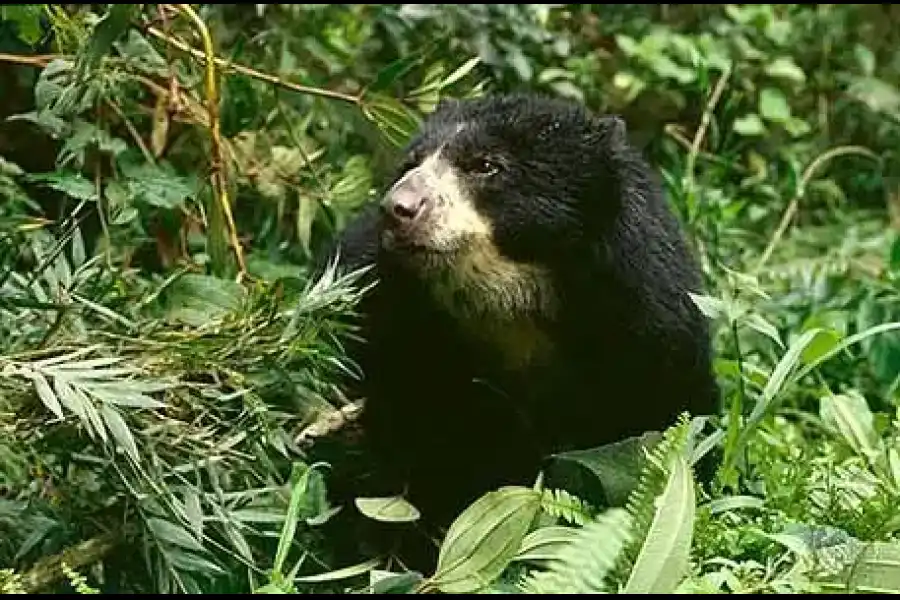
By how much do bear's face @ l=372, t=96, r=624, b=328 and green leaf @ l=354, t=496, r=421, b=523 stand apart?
415 mm

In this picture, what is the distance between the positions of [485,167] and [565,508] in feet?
2.59

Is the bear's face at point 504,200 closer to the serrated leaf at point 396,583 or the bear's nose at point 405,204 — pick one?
the bear's nose at point 405,204

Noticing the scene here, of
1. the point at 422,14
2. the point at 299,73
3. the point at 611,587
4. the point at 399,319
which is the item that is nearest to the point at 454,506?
the point at 399,319

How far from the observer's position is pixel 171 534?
2398 mm

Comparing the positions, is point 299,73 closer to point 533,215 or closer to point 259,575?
point 533,215

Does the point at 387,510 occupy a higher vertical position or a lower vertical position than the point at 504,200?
lower

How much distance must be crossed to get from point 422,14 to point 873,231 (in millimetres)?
1750

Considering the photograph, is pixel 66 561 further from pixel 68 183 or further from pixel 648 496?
pixel 648 496

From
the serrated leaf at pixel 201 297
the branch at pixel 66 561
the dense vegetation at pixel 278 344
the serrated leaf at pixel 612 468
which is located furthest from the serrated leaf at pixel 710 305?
the branch at pixel 66 561

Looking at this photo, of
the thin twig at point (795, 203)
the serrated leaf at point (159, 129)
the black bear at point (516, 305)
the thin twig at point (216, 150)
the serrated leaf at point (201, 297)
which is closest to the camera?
the serrated leaf at point (201, 297)

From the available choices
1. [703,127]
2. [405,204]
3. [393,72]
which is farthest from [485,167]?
[703,127]

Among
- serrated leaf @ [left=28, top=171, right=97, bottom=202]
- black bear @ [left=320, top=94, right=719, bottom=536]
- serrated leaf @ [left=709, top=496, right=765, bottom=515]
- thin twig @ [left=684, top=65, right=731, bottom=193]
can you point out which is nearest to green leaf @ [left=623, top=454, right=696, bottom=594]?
serrated leaf @ [left=709, top=496, right=765, bottom=515]

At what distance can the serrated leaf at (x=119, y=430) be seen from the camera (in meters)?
2.28

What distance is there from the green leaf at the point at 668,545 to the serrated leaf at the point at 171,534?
Result: 2.38ft
